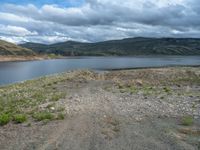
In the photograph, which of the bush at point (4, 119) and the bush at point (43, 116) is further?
the bush at point (43, 116)

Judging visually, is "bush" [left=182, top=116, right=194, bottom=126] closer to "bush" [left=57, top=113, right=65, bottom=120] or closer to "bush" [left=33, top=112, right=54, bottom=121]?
"bush" [left=57, top=113, right=65, bottom=120]

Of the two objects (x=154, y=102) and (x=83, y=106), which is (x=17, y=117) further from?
(x=154, y=102)

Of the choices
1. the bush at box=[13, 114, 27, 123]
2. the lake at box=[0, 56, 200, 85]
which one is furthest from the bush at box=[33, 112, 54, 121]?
the lake at box=[0, 56, 200, 85]

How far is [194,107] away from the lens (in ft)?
61.7

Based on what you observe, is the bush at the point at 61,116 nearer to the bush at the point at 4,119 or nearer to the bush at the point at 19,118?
the bush at the point at 19,118

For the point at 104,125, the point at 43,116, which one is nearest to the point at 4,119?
the point at 43,116

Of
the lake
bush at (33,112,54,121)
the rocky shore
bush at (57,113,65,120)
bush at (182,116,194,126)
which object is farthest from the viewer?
the lake

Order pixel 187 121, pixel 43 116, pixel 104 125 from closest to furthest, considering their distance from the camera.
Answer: pixel 104 125 → pixel 187 121 → pixel 43 116

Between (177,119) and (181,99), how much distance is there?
6.46 m

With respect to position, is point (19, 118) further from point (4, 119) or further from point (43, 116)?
point (43, 116)

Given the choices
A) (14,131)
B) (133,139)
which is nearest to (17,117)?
(14,131)

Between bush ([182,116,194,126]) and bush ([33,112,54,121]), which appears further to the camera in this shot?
bush ([33,112,54,121])

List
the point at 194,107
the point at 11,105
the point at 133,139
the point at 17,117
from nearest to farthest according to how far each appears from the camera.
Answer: the point at 133,139, the point at 17,117, the point at 194,107, the point at 11,105

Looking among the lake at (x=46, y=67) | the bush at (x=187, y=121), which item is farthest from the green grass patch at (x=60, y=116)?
the lake at (x=46, y=67)
